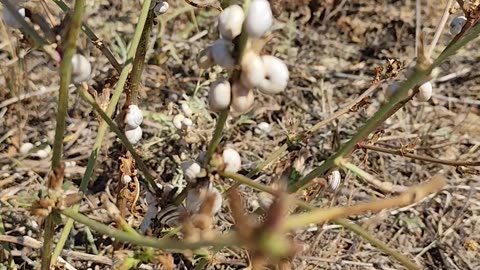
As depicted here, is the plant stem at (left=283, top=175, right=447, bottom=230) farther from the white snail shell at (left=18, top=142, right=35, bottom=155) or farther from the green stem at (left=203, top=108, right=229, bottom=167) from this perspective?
the white snail shell at (left=18, top=142, right=35, bottom=155)

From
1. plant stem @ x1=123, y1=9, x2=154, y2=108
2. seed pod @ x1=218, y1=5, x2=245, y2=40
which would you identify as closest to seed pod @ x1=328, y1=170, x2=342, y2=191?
plant stem @ x1=123, y1=9, x2=154, y2=108

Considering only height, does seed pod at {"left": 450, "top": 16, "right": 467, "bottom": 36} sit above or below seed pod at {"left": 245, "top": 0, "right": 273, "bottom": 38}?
above

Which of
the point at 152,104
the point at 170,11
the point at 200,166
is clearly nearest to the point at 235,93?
the point at 200,166

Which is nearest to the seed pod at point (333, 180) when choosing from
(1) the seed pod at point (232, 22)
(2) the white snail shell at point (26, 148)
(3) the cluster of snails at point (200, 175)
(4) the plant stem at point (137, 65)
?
(3) the cluster of snails at point (200, 175)

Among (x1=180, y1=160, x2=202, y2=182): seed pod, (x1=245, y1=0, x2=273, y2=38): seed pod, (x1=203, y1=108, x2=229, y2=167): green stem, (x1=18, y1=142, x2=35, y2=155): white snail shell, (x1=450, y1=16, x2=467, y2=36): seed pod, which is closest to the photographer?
(x1=245, y1=0, x2=273, y2=38): seed pod

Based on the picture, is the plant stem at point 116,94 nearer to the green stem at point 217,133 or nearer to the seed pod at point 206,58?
the green stem at point 217,133

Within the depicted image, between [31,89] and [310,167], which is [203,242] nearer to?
[310,167]

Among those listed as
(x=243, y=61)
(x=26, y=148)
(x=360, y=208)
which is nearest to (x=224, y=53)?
(x=243, y=61)
